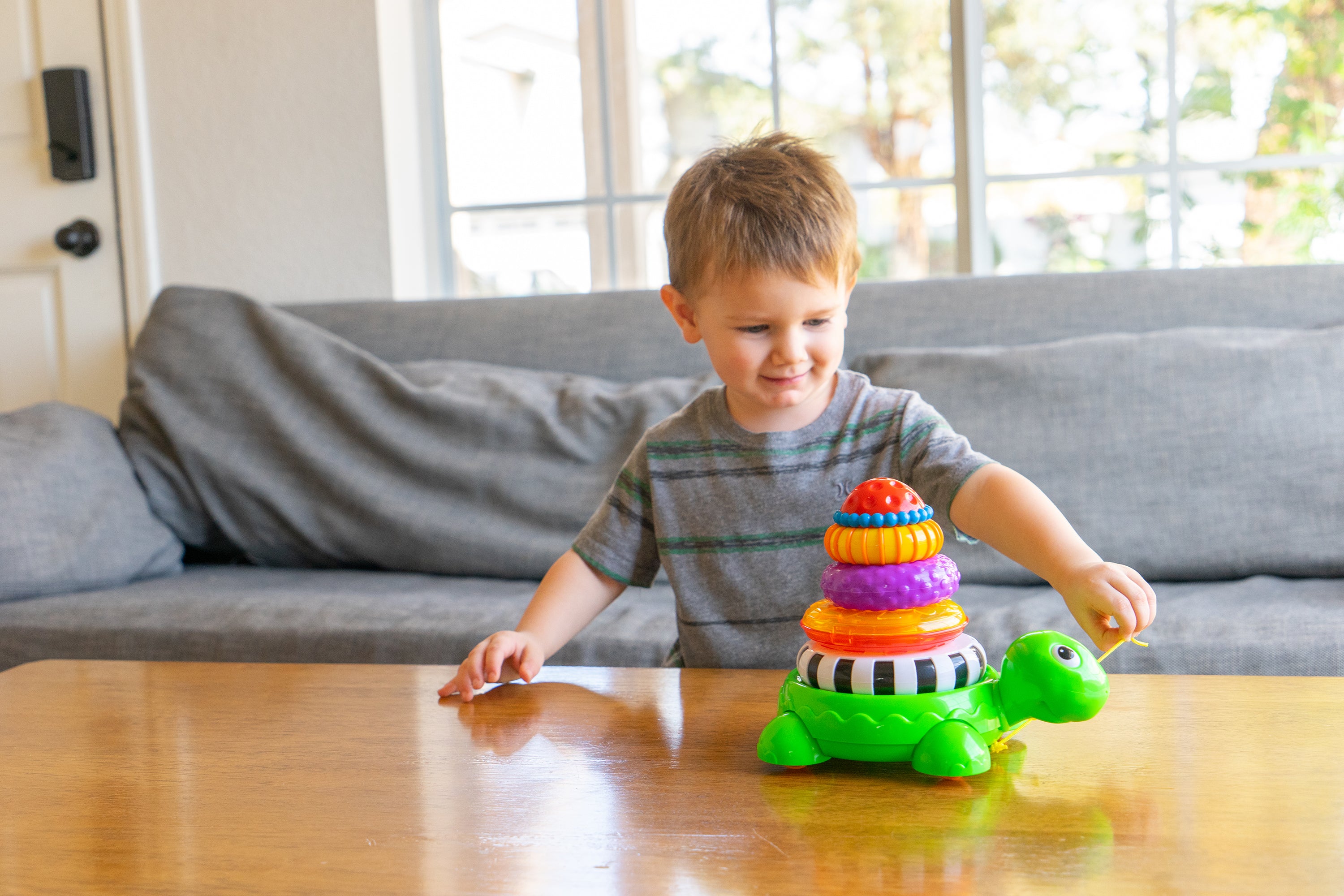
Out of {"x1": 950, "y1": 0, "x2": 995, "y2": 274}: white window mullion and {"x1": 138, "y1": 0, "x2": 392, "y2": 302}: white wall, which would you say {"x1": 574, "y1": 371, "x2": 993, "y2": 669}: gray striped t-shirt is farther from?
{"x1": 138, "y1": 0, "x2": 392, "y2": 302}: white wall

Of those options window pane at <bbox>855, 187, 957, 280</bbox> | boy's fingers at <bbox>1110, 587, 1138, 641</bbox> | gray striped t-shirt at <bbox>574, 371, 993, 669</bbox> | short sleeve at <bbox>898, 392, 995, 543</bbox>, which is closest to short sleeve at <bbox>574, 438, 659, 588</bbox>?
gray striped t-shirt at <bbox>574, 371, 993, 669</bbox>

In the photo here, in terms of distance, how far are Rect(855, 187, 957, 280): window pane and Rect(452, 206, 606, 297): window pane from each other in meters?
0.62

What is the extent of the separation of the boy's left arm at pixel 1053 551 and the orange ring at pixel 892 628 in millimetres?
85

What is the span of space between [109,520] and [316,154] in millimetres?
992

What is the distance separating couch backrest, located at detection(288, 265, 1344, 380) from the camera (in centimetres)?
180

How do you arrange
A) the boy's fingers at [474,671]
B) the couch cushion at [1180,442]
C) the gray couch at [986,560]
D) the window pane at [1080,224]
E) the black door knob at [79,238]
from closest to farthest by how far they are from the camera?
the boy's fingers at [474,671] → the gray couch at [986,560] → the couch cushion at [1180,442] → the window pane at [1080,224] → the black door knob at [79,238]

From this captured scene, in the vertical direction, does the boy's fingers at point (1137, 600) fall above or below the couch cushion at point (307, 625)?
above

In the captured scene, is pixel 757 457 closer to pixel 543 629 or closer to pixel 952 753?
pixel 543 629

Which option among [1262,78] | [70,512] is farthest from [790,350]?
[1262,78]

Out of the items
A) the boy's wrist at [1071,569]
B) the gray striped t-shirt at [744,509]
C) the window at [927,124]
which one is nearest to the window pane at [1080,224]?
the window at [927,124]

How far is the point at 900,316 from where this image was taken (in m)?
1.93

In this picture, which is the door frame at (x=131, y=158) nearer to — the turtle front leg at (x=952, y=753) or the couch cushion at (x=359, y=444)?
the couch cushion at (x=359, y=444)

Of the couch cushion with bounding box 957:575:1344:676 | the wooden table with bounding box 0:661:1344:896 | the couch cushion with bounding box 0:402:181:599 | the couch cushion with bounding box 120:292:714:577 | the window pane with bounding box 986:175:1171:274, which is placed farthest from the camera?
the window pane with bounding box 986:175:1171:274

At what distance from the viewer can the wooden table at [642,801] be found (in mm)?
523
